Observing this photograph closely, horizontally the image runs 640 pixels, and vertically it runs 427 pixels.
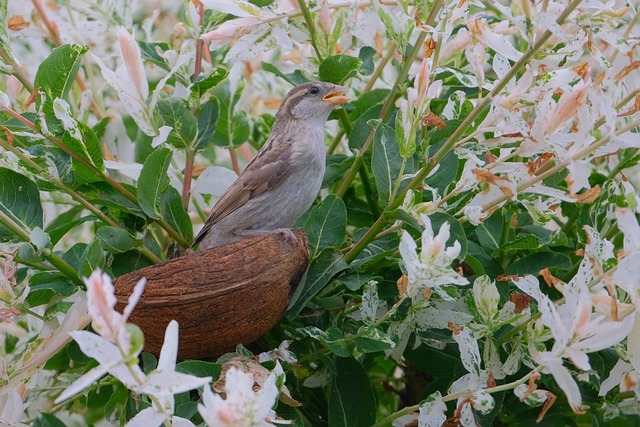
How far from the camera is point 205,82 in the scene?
1.48 meters

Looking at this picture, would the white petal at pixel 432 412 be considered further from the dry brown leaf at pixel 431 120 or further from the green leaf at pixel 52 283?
the green leaf at pixel 52 283

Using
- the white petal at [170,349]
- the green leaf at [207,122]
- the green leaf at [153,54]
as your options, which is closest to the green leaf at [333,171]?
the green leaf at [207,122]

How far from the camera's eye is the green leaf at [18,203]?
4.36 feet

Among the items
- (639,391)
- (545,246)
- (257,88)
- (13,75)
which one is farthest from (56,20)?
(639,391)

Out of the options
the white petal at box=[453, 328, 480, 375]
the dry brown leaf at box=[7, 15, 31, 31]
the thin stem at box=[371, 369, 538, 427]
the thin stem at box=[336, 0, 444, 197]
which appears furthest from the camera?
the dry brown leaf at box=[7, 15, 31, 31]

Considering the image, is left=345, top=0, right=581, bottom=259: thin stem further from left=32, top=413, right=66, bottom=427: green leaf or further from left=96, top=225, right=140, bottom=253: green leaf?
left=32, top=413, right=66, bottom=427: green leaf

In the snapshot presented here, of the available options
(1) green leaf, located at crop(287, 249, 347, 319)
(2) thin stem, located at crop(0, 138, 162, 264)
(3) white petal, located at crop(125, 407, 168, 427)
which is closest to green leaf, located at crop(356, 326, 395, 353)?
(1) green leaf, located at crop(287, 249, 347, 319)

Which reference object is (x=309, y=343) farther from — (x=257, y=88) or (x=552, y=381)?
(x=257, y=88)

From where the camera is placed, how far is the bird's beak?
1.58 m

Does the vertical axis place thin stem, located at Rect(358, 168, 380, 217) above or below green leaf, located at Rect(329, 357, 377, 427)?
above

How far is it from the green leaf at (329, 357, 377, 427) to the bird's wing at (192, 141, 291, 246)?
422mm

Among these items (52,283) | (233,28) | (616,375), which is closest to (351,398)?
(616,375)

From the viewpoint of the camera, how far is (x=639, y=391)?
124 centimetres

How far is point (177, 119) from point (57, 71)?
0.68ft
